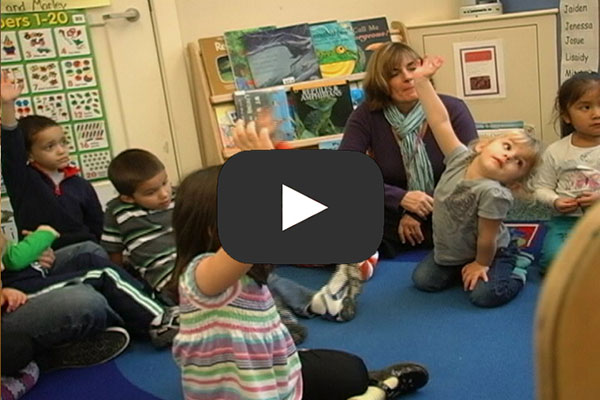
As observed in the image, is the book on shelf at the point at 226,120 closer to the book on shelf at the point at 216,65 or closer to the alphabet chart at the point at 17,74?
the book on shelf at the point at 216,65

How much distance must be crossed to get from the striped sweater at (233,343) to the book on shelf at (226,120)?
170cm

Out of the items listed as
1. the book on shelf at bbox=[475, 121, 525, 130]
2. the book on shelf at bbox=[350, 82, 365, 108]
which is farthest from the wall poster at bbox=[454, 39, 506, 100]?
the book on shelf at bbox=[350, 82, 365, 108]

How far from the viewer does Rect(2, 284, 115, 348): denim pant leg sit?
1624mm

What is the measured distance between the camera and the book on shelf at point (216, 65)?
275 cm

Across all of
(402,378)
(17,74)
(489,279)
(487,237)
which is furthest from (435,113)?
(17,74)

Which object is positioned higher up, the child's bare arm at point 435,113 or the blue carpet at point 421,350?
the child's bare arm at point 435,113

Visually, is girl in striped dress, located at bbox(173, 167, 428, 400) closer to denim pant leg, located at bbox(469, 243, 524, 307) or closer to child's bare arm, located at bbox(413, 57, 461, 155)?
denim pant leg, located at bbox(469, 243, 524, 307)

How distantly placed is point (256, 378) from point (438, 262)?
0.98 metres

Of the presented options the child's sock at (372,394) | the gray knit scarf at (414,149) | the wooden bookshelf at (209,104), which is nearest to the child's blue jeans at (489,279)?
the gray knit scarf at (414,149)

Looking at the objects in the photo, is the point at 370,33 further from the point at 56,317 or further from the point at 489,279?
the point at 56,317

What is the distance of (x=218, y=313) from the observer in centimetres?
103
